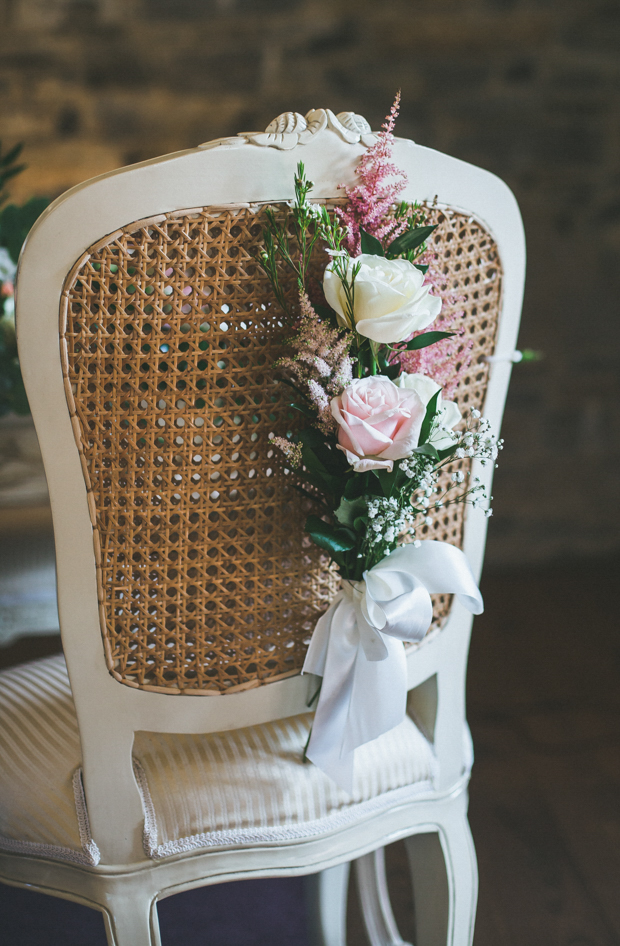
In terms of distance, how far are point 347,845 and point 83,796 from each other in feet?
0.95

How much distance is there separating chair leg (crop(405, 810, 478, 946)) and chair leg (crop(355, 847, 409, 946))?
370mm

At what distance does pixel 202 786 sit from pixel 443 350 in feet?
1.67

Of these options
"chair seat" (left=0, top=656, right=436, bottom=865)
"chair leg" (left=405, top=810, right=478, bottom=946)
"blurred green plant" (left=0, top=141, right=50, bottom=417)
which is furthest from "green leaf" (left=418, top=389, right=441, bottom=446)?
"blurred green plant" (left=0, top=141, right=50, bottom=417)

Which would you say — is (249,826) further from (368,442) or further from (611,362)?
(611,362)

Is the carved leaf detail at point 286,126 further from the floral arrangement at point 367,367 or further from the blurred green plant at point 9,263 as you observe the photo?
the blurred green plant at point 9,263

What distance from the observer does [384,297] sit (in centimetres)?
63

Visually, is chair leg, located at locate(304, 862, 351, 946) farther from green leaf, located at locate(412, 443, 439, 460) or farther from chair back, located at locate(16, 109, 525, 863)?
green leaf, located at locate(412, 443, 439, 460)

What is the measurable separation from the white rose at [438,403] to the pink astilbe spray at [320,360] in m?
0.05

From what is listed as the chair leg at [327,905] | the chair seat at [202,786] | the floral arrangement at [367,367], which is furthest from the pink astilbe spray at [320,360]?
the chair leg at [327,905]

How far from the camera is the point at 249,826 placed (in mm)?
773

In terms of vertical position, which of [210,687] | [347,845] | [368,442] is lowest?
[347,845]

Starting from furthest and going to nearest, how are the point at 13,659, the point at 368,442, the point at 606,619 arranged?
the point at 606,619
the point at 13,659
the point at 368,442

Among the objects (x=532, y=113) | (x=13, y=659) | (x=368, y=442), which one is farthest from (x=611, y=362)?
(x=368, y=442)

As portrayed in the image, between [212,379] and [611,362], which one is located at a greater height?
[212,379]
